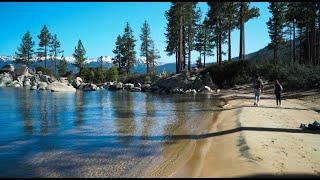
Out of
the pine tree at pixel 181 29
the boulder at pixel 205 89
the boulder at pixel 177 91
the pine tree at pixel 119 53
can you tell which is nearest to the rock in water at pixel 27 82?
the pine tree at pixel 119 53

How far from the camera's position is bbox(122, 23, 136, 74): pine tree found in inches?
3888

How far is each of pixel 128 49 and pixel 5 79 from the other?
30.6m

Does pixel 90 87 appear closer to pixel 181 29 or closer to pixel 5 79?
pixel 181 29

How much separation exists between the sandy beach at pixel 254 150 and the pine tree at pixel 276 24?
49.7 metres

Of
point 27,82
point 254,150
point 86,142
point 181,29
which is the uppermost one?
point 181,29

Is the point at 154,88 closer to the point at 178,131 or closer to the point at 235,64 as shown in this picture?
the point at 235,64

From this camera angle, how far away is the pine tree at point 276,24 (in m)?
64.4

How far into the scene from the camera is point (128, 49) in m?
98.8

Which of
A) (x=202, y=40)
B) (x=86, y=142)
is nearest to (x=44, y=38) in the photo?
(x=202, y=40)

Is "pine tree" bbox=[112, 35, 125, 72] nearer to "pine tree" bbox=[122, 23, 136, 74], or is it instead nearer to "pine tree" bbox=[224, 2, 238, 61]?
"pine tree" bbox=[122, 23, 136, 74]

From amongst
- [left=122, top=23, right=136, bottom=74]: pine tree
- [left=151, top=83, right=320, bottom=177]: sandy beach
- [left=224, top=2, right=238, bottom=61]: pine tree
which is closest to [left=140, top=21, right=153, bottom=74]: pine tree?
[left=122, top=23, right=136, bottom=74]: pine tree

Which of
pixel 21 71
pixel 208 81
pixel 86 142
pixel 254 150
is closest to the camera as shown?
pixel 254 150

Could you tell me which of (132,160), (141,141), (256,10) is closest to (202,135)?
(141,141)

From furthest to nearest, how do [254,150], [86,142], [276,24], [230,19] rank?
1. [276,24]
2. [230,19]
3. [86,142]
4. [254,150]
